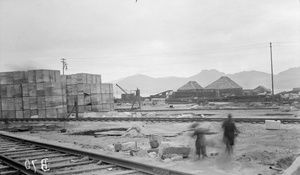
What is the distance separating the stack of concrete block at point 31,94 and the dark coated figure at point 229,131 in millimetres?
20979

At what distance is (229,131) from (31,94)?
22.2 metres

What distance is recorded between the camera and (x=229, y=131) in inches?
288

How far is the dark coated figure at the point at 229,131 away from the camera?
6986 millimetres

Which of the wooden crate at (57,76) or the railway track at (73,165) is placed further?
the wooden crate at (57,76)

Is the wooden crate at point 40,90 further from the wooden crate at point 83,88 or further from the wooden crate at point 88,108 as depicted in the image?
the wooden crate at point 88,108

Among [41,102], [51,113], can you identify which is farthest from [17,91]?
[51,113]

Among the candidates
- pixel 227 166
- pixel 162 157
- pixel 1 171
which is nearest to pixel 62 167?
pixel 1 171

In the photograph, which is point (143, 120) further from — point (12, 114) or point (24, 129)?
point (12, 114)

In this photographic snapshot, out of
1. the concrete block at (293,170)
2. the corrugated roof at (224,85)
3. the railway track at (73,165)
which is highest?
the corrugated roof at (224,85)

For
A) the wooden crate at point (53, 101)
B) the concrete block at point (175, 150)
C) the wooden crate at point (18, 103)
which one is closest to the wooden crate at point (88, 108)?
the wooden crate at point (53, 101)

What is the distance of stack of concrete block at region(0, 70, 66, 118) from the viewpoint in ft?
85.2

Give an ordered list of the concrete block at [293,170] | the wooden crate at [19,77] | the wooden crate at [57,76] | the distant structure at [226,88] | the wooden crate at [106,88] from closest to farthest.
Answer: the concrete block at [293,170], the wooden crate at [19,77], the wooden crate at [57,76], the wooden crate at [106,88], the distant structure at [226,88]

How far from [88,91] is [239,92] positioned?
3671 centimetres

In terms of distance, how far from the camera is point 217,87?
6116 cm
